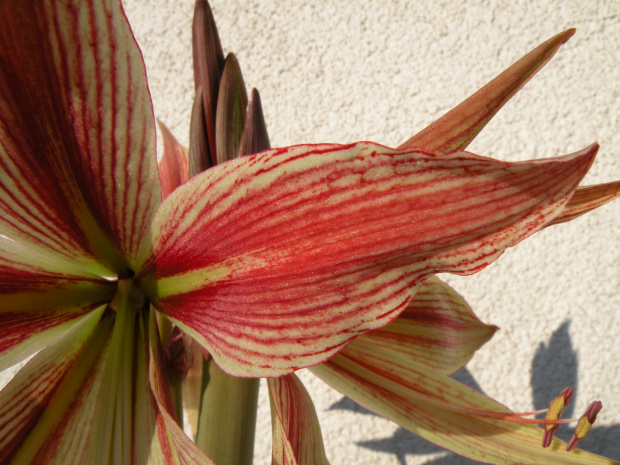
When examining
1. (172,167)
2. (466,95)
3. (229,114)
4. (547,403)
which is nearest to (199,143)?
(229,114)

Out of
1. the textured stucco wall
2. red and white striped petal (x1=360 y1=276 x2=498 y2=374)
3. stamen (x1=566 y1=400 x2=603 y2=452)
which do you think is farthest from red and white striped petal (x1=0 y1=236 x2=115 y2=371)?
the textured stucco wall

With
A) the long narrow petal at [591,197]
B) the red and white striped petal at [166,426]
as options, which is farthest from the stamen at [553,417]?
the red and white striped petal at [166,426]

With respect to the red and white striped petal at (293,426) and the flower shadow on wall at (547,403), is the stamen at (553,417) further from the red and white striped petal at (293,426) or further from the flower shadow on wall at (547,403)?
the flower shadow on wall at (547,403)

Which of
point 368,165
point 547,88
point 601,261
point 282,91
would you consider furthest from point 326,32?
point 368,165

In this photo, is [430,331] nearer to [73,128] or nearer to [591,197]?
[591,197]

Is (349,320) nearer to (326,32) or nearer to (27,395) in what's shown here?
(27,395)

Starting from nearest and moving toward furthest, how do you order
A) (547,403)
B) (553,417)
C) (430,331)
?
1. (553,417)
2. (430,331)
3. (547,403)
